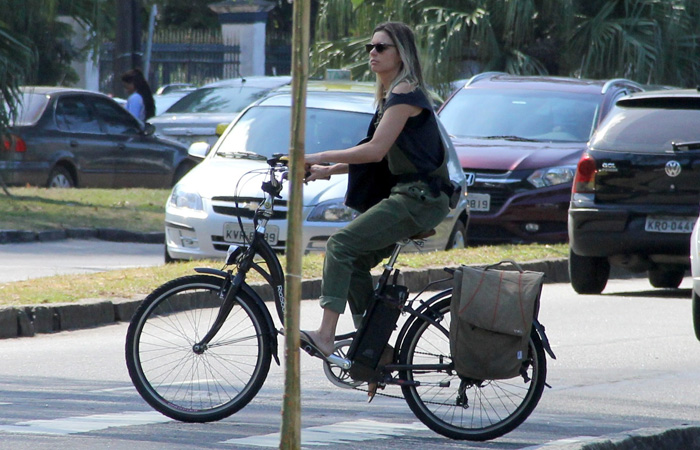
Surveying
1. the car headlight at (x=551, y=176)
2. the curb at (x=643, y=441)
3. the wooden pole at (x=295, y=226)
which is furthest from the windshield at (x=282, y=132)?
the wooden pole at (x=295, y=226)

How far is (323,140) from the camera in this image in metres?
11.6

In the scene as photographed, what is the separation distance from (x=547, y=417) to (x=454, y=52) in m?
17.1

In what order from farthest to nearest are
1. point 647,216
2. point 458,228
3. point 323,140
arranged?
point 458,228
point 323,140
point 647,216

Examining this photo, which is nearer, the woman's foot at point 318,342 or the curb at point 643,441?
the curb at point 643,441

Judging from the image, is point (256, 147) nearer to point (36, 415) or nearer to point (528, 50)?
point (36, 415)

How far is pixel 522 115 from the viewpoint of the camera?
563 inches

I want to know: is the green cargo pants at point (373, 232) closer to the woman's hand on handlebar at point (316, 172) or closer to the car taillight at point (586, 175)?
the woman's hand on handlebar at point (316, 172)

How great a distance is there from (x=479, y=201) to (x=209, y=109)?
28.8 feet

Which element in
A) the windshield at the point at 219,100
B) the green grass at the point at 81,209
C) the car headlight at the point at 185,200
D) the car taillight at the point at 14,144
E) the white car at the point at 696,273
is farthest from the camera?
the windshield at the point at 219,100

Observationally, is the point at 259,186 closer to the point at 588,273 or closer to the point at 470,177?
the point at 588,273

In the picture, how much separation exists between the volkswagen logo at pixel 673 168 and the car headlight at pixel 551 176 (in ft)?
8.48

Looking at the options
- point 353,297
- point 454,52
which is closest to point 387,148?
point 353,297

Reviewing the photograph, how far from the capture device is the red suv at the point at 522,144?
516 inches

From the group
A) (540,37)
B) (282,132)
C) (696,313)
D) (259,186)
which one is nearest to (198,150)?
(282,132)
